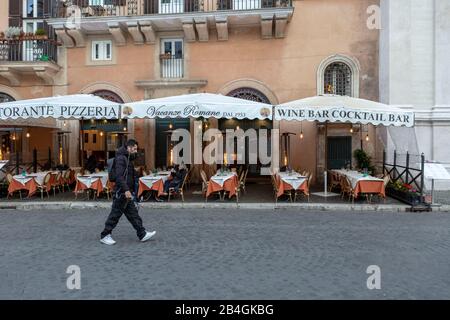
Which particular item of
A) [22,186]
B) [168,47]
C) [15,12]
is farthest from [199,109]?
[15,12]

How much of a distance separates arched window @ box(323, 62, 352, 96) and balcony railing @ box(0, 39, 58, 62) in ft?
38.0

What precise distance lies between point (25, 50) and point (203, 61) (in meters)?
7.55

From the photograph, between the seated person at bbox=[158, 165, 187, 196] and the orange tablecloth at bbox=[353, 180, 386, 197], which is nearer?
the orange tablecloth at bbox=[353, 180, 386, 197]

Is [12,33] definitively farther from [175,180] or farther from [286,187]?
[286,187]

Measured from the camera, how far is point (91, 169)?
15.2 metres

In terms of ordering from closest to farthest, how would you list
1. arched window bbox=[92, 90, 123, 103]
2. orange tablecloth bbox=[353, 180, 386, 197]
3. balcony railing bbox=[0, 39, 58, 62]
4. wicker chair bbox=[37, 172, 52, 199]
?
orange tablecloth bbox=[353, 180, 386, 197]
wicker chair bbox=[37, 172, 52, 199]
balcony railing bbox=[0, 39, 58, 62]
arched window bbox=[92, 90, 123, 103]

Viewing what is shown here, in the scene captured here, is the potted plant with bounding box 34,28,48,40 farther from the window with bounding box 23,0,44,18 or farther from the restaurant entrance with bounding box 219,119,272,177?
the restaurant entrance with bounding box 219,119,272,177

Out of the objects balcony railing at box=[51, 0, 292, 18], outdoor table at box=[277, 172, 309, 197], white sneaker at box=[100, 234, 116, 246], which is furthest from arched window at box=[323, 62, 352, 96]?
white sneaker at box=[100, 234, 116, 246]

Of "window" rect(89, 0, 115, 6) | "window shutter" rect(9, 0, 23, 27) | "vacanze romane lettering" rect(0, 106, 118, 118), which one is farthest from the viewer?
"window shutter" rect(9, 0, 23, 27)

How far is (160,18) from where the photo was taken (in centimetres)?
1570

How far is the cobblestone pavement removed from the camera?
15.3 ft

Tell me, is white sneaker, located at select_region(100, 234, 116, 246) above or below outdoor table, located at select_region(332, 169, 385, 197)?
below

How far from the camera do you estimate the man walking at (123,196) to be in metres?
6.81

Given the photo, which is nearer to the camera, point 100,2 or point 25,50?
point 25,50
